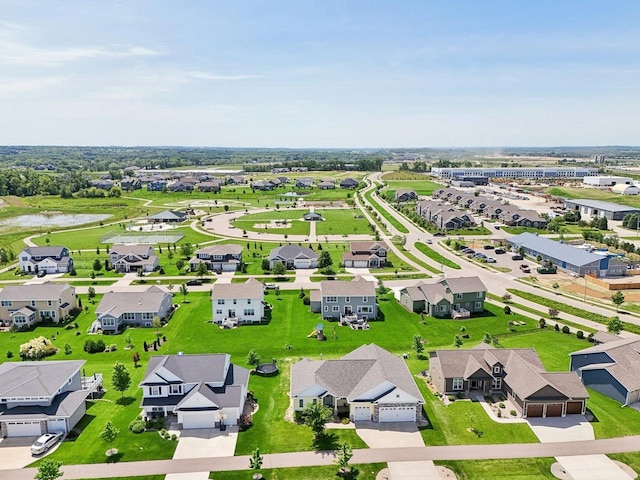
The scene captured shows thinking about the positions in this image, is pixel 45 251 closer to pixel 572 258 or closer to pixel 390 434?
pixel 390 434

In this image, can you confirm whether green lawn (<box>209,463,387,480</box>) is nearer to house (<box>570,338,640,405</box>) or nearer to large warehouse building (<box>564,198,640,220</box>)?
house (<box>570,338,640,405</box>)

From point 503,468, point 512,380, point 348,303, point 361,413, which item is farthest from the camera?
point 348,303

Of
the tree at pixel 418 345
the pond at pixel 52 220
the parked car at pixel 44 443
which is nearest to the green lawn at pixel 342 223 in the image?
the tree at pixel 418 345

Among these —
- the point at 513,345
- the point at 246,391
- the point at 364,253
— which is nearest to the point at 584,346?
the point at 513,345

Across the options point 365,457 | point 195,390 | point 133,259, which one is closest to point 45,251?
point 133,259

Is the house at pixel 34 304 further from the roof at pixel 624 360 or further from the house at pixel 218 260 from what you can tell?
the roof at pixel 624 360
